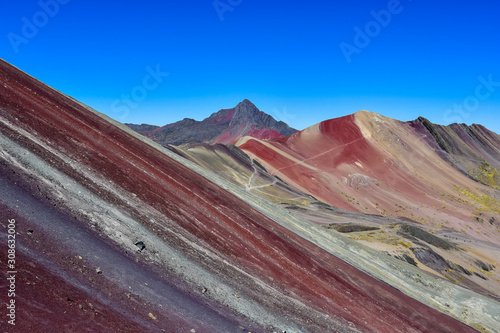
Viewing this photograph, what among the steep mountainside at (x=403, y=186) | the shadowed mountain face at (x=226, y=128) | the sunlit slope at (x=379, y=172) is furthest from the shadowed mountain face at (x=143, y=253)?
the shadowed mountain face at (x=226, y=128)

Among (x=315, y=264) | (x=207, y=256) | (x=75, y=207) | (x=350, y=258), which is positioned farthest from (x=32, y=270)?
(x=350, y=258)

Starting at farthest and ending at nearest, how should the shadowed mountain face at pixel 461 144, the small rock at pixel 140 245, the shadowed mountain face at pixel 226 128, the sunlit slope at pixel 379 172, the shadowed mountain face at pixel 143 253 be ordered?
the shadowed mountain face at pixel 226 128
the shadowed mountain face at pixel 461 144
the sunlit slope at pixel 379 172
the small rock at pixel 140 245
the shadowed mountain face at pixel 143 253

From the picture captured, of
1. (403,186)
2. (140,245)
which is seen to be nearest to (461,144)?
(403,186)

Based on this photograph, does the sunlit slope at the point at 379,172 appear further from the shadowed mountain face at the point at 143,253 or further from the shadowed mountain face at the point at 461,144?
the shadowed mountain face at the point at 143,253

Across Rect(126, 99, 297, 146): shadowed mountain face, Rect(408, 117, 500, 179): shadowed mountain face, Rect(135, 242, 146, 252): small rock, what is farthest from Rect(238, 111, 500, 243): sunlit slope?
Rect(135, 242, 146, 252): small rock

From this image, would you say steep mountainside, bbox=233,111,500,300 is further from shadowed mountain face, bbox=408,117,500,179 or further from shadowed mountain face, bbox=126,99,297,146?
shadowed mountain face, bbox=126,99,297,146

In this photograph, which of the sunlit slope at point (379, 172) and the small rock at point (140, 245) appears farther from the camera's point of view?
the sunlit slope at point (379, 172)

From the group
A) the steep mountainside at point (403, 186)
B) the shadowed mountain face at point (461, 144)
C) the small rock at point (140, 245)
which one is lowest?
the small rock at point (140, 245)

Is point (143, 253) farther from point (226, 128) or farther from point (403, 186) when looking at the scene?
point (226, 128)
